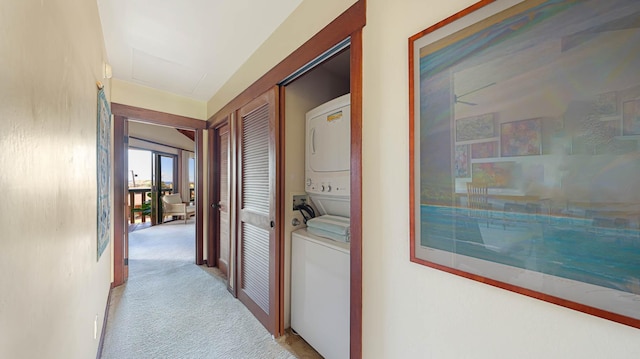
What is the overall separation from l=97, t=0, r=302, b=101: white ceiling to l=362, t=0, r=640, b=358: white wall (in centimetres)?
107

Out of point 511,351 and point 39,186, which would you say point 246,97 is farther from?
point 511,351

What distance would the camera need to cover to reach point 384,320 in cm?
111

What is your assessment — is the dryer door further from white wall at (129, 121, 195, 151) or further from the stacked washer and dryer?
white wall at (129, 121, 195, 151)

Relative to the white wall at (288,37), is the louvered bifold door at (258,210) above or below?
below

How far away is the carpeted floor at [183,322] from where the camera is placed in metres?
1.82

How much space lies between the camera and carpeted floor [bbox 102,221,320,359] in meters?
1.82

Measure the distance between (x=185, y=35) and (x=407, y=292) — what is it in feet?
8.62

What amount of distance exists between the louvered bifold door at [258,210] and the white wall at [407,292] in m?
1.02

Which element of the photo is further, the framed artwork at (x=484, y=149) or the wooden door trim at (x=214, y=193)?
the wooden door trim at (x=214, y=193)

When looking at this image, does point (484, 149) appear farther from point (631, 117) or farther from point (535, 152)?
point (631, 117)

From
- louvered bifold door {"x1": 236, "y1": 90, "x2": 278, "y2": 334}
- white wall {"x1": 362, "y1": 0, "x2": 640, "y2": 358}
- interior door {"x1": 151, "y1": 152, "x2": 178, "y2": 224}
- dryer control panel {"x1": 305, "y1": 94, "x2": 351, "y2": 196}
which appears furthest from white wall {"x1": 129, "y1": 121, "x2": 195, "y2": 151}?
white wall {"x1": 362, "y1": 0, "x2": 640, "y2": 358}

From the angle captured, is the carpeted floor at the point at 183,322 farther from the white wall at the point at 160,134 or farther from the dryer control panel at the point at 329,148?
the white wall at the point at 160,134

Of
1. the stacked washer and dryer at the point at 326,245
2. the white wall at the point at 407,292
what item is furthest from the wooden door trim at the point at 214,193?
the white wall at the point at 407,292

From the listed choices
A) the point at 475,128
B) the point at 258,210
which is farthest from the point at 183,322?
the point at 475,128
